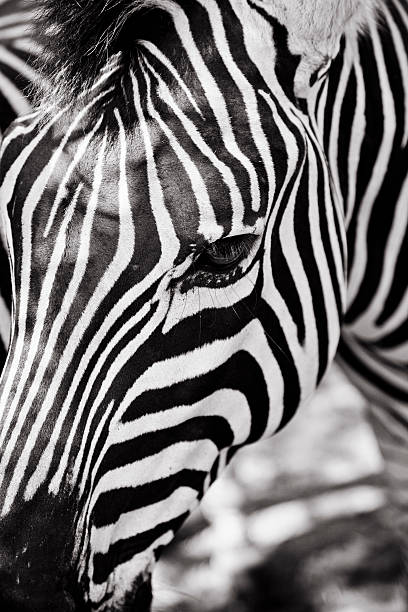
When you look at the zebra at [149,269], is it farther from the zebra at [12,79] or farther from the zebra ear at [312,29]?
the zebra at [12,79]

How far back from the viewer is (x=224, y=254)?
182 centimetres

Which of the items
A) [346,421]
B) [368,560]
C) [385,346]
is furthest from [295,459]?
[385,346]

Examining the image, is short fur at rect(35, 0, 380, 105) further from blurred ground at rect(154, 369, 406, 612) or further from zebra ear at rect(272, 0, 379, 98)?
blurred ground at rect(154, 369, 406, 612)

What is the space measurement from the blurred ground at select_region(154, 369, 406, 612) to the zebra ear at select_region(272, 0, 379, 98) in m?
2.49

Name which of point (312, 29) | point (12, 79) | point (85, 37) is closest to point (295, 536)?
point (12, 79)

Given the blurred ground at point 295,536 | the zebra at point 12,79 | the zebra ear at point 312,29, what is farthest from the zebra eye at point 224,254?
the blurred ground at point 295,536

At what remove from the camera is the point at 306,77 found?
6.57 feet

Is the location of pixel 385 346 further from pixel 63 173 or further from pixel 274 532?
pixel 274 532

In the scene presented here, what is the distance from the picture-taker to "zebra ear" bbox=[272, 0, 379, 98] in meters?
1.93

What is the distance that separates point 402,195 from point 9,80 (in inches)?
53.2

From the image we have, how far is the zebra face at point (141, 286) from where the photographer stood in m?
1.73

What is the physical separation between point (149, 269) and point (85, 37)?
596mm

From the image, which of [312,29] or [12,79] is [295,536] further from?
[312,29]

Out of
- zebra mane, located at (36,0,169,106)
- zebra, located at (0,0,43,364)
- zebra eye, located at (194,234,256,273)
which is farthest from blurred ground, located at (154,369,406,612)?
zebra mane, located at (36,0,169,106)
